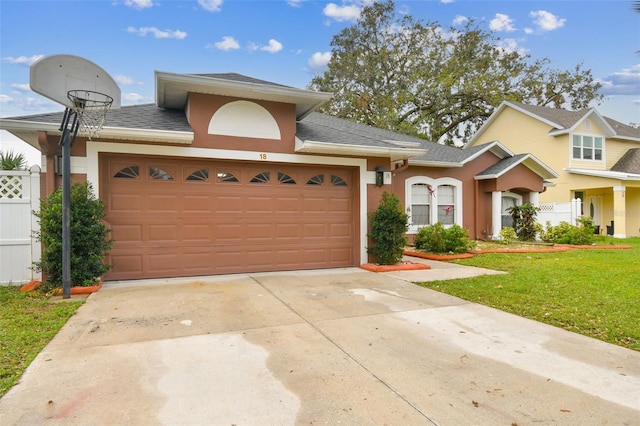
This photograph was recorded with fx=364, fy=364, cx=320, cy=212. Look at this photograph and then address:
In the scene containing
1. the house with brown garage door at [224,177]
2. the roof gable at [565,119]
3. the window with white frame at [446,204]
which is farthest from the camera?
the roof gable at [565,119]

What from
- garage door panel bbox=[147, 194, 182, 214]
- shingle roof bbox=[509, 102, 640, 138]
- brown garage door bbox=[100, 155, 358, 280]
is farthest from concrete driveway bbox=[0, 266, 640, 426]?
shingle roof bbox=[509, 102, 640, 138]

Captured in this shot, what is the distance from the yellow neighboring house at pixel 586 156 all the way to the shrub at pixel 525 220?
16.1 ft

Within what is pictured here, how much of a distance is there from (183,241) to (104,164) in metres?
2.06

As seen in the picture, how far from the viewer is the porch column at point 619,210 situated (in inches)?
673

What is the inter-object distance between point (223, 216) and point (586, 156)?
19304 mm

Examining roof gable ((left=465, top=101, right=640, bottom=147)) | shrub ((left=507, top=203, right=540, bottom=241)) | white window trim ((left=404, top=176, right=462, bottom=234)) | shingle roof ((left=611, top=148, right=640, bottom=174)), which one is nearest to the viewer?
white window trim ((left=404, top=176, right=462, bottom=234))

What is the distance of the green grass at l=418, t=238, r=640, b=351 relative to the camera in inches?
181

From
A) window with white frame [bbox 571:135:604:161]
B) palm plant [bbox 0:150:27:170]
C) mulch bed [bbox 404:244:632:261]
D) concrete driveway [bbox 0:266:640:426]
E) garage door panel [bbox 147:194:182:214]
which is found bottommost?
concrete driveway [bbox 0:266:640:426]

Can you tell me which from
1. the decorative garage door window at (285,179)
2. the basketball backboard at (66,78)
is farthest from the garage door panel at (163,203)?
the decorative garage door window at (285,179)

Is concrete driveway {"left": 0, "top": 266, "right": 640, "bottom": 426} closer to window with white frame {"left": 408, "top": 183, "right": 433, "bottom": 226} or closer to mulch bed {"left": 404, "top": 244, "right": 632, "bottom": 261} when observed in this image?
mulch bed {"left": 404, "top": 244, "right": 632, "bottom": 261}

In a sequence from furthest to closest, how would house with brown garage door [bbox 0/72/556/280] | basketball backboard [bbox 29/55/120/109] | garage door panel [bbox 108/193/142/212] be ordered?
garage door panel [bbox 108/193/142/212] → house with brown garage door [bbox 0/72/556/280] → basketball backboard [bbox 29/55/120/109]

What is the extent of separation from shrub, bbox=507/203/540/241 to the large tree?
11.0 m

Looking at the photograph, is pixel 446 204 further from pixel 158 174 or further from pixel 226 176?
pixel 158 174

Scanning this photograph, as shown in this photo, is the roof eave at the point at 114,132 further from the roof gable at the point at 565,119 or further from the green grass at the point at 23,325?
the roof gable at the point at 565,119
